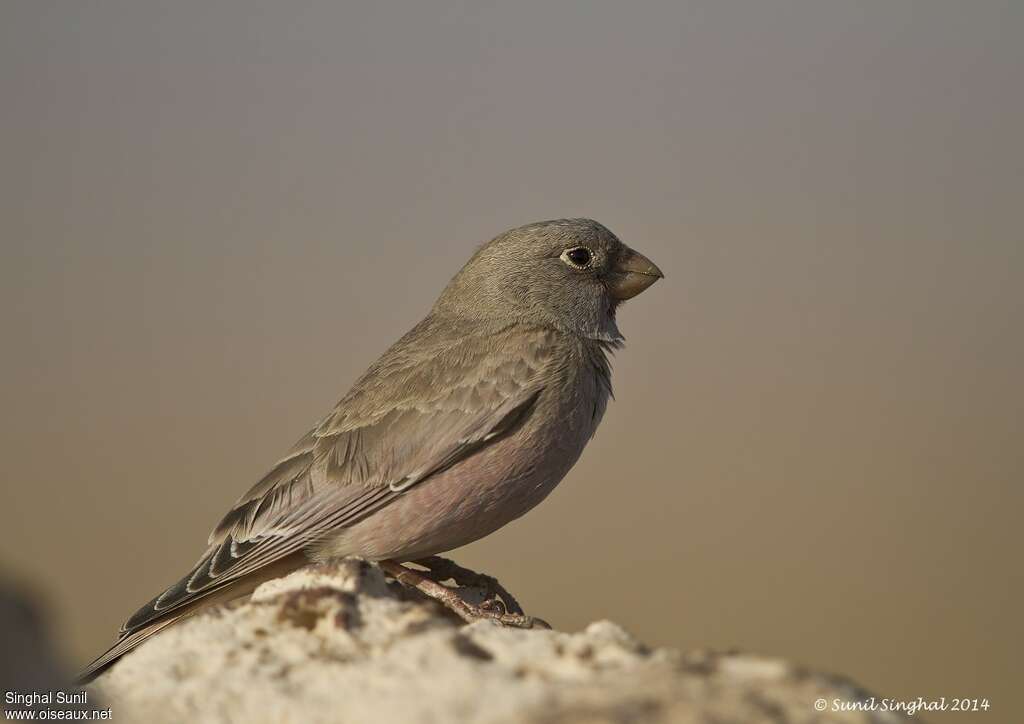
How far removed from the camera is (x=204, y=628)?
11.2ft

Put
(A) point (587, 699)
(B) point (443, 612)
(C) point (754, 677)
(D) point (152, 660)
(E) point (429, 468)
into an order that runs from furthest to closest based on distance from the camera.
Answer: (E) point (429, 468), (B) point (443, 612), (D) point (152, 660), (C) point (754, 677), (A) point (587, 699)

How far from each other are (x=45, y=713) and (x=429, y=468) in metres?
2.83

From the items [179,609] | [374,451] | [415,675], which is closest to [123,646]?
[179,609]

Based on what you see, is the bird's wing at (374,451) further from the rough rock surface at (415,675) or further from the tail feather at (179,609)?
the rough rock surface at (415,675)

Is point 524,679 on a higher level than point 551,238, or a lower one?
lower

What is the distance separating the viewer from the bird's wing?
5395mm

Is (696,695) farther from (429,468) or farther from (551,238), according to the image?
(551,238)

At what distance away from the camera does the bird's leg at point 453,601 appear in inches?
186

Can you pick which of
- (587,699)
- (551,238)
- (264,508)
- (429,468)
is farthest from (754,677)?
(551,238)

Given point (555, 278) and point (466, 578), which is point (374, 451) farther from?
point (555, 278)

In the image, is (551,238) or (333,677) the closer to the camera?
(333,677)

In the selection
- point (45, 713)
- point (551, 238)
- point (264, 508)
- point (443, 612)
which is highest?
point (551, 238)

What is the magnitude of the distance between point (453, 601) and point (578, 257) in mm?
2114

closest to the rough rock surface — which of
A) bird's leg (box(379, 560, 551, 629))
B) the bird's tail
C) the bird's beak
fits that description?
bird's leg (box(379, 560, 551, 629))
